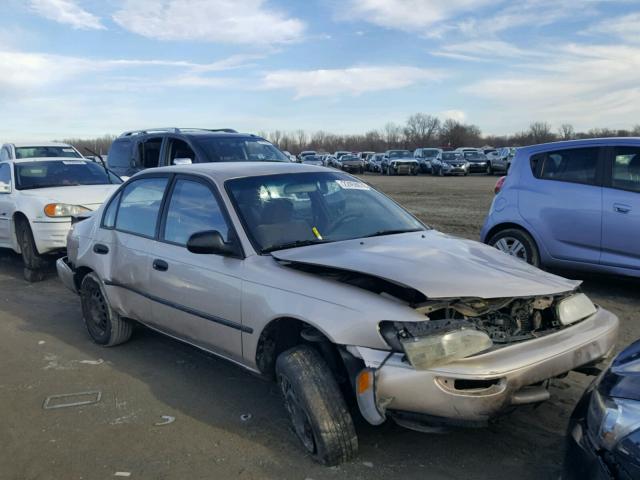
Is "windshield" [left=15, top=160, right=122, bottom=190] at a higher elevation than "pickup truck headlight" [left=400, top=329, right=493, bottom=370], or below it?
higher

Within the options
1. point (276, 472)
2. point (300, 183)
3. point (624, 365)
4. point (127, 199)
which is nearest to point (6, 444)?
point (276, 472)

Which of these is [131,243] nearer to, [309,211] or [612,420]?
[309,211]

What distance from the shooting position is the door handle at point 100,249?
5.10m

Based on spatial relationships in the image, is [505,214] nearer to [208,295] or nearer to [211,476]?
[208,295]

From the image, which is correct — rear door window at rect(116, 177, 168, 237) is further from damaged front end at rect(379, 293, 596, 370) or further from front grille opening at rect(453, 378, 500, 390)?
front grille opening at rect(453, 378, 500, 390)

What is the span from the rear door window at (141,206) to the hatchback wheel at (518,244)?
422 centimetres

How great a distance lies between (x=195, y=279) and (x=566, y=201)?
447 centimetres

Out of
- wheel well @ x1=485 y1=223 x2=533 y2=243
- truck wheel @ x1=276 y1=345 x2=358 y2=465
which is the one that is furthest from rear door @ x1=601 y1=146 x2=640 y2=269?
truck wheel @ x1=276 y1=345 x2=358 y2=465

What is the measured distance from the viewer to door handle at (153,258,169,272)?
4340 millimetres

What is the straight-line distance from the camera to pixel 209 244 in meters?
3.75

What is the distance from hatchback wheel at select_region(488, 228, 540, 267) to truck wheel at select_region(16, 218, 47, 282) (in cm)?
592

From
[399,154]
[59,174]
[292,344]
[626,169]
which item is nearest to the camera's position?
[292,344]

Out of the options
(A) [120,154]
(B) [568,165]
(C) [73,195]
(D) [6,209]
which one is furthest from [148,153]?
(B) [568,165]

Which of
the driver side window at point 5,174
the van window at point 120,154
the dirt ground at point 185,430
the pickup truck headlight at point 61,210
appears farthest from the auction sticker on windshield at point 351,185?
the van window at point 120,154
